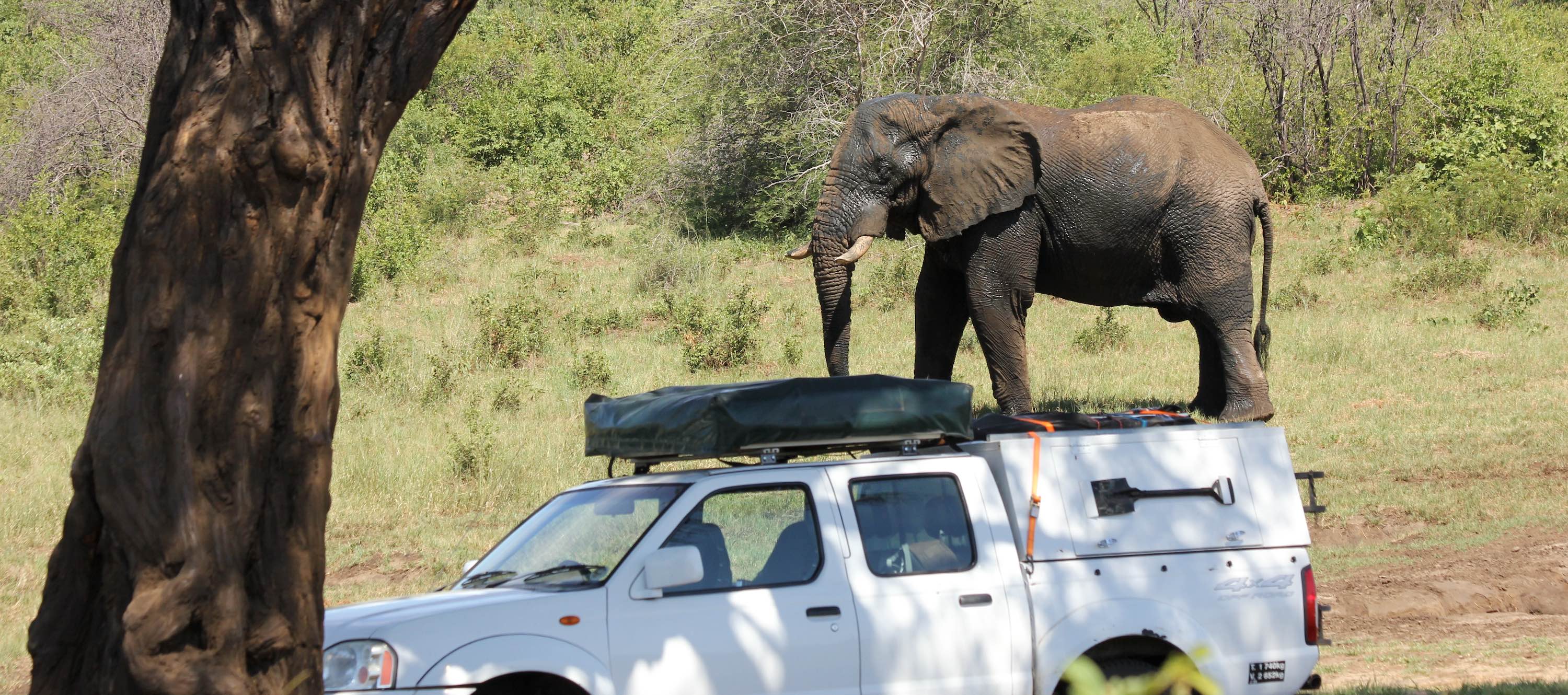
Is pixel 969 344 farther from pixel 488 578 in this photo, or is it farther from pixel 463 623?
pixel 463 623

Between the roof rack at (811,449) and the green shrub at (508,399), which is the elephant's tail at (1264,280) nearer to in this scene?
the green shrub at (508,399)

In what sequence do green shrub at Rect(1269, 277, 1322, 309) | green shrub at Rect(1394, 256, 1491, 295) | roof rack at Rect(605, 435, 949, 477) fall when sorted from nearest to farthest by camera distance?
1. roof rack at Rect(605, 435, 949, 477)
2. green shrub at Rect(1394, 256, 1491, 295)
3. green shrub at Rect(1269, 277, 1322, 309)

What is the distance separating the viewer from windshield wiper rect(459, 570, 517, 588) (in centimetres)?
628

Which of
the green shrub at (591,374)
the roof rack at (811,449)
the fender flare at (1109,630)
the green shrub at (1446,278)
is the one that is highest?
the green shrub at (1446,278)

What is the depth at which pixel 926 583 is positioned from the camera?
20.0 feet

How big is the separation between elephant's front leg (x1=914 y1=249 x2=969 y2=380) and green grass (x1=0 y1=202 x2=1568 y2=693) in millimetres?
1755

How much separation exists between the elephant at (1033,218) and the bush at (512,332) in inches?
241

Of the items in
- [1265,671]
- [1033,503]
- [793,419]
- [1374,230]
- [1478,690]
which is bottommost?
[1478,690]

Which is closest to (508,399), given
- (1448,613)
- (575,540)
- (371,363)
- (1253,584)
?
(371,363)

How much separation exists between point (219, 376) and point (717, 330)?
1351 cm

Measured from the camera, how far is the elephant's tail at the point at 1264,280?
528 inches

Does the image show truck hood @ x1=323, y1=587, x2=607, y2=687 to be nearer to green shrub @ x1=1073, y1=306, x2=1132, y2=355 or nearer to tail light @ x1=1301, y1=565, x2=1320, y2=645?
tail light @ x1=1301, y1=565, x2=1320, y2=645

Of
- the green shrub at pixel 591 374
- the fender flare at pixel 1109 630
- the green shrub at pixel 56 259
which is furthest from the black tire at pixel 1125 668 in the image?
the green shrub at pixel 56 259

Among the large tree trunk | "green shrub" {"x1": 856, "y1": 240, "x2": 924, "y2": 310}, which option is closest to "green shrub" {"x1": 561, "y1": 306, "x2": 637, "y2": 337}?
"green shrub" {"x1": 856, "y1": 240, "x2": 924, "y2": 310}
